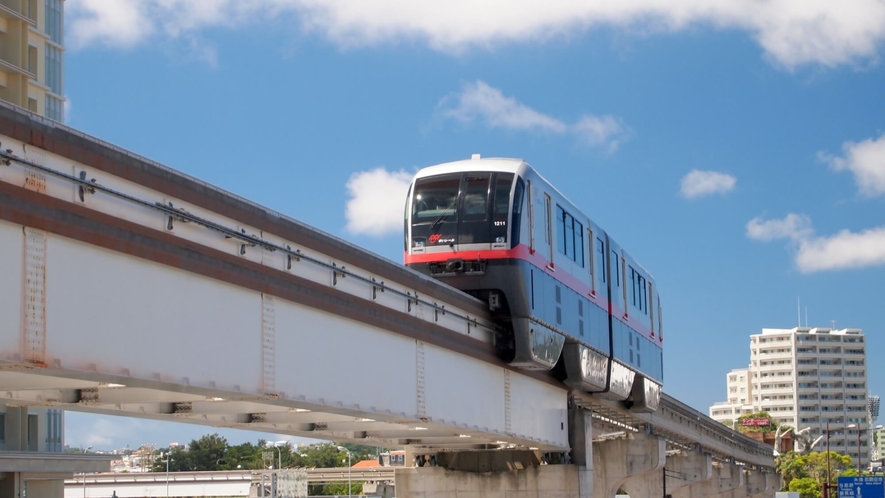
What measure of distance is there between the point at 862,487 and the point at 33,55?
43433mm

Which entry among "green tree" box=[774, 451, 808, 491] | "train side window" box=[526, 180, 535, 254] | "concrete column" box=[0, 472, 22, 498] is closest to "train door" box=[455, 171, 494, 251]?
"train side window" box=[526, 180, 535, 254]

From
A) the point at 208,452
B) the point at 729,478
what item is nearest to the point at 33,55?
the point at 729,478

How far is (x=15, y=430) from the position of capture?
52.4 metres

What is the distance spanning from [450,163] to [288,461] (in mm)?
129133

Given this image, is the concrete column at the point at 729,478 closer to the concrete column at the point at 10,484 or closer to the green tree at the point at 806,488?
the concrete column at the point at 10,484

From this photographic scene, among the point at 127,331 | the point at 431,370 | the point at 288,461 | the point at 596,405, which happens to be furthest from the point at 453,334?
the point at 288,461

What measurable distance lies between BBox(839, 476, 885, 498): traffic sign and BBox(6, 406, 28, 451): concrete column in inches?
1448

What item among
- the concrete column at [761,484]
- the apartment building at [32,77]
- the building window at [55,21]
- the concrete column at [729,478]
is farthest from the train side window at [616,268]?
the concrete column at [761,484]

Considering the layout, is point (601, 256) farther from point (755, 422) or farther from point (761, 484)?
point (755, 422)

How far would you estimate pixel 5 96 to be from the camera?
179 ft

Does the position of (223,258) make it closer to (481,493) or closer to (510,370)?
(510,370)

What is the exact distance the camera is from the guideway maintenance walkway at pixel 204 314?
1134cm

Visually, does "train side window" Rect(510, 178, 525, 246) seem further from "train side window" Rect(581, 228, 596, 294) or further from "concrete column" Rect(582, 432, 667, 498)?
"concrete column" Rect(582, 432, 667, 498)

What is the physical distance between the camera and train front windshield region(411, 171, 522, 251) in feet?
76.8
